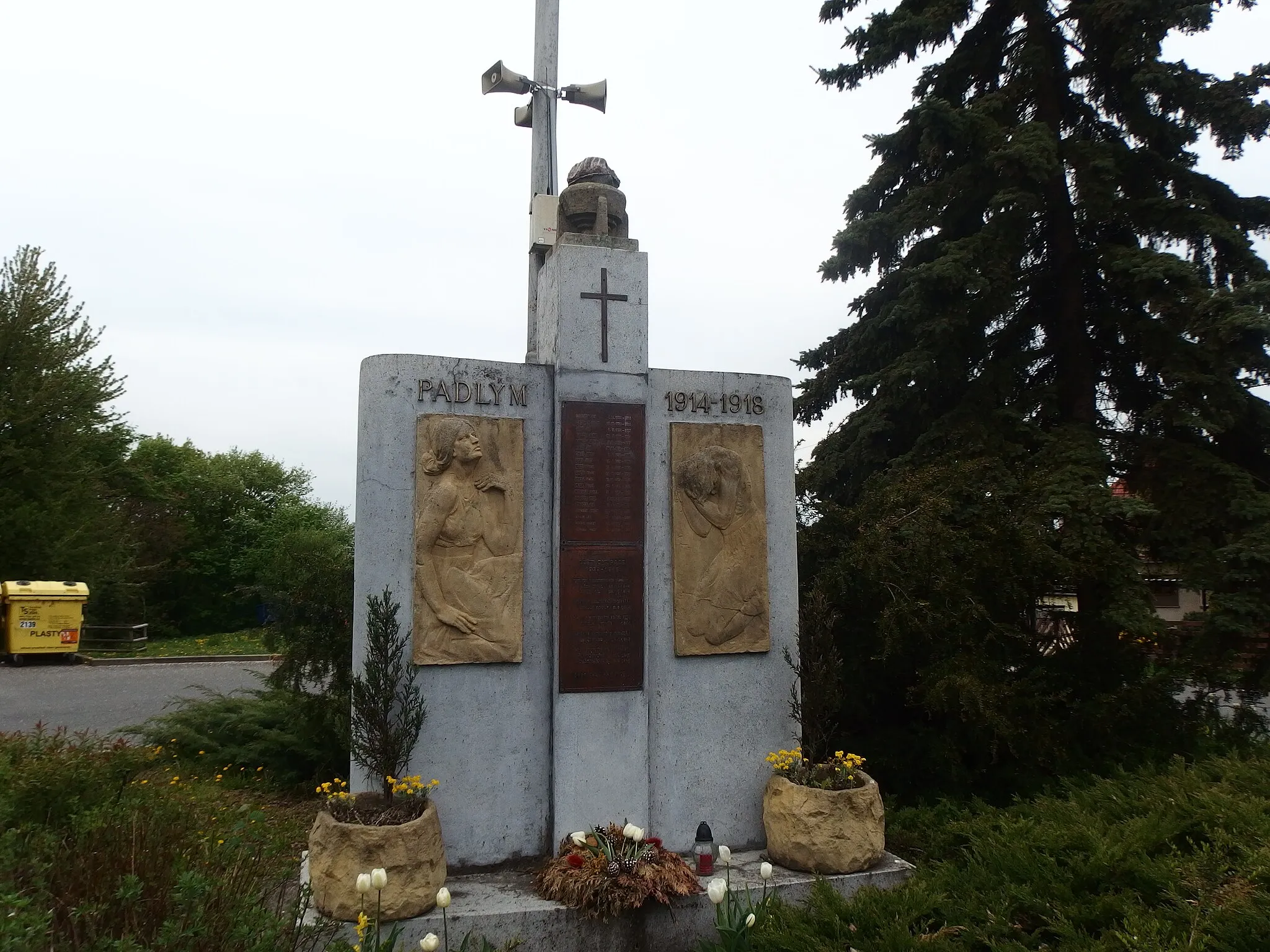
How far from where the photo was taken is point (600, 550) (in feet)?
19.6

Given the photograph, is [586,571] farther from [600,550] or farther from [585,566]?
[600,550]

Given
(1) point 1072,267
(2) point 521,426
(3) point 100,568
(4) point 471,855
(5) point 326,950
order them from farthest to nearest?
(3) point 100,568 < (1) point 1072,267 < (2) point 521,426 < (4) point 471,855 < (5) point 326,950

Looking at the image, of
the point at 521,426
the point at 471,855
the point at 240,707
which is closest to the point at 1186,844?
the point at 471,855

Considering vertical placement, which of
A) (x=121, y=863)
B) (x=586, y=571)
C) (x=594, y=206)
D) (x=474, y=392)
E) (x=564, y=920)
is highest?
(x=594, y=206)

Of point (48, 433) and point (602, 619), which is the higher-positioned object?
point (48, 433)

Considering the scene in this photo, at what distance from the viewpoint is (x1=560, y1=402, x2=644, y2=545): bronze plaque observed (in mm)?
5977

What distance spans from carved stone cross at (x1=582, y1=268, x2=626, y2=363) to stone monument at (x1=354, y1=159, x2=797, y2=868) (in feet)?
0.05

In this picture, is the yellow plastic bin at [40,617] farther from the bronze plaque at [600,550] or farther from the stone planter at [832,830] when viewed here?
the stone planter at [832,830]

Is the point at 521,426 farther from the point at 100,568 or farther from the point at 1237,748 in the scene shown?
the point at 100,568

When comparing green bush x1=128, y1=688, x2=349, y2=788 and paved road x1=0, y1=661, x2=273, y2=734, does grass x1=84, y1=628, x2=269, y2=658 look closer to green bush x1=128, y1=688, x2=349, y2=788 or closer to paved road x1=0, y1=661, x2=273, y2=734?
paved road x1=0, y1=661, x2=273, y2=734

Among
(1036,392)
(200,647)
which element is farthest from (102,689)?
(1036,392)

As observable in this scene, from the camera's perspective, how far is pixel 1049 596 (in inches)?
299

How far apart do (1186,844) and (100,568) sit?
79.8ft

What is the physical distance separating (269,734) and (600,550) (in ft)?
15.9
